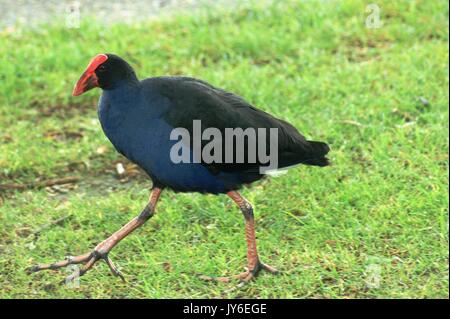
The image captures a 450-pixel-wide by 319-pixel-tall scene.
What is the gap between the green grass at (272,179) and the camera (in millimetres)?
4816

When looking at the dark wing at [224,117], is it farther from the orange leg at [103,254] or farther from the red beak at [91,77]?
the orange leg at [103,254]

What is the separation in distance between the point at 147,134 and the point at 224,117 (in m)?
0.43

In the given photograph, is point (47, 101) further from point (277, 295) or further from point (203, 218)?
point (277, 295)

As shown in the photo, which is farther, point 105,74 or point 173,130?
point 105,74

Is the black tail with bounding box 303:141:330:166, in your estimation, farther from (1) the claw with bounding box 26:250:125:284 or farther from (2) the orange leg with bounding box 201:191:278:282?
(1) the claw with bounding box 26:250:125:284

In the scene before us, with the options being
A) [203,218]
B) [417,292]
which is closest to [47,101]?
[203,218]

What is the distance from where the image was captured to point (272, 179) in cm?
571

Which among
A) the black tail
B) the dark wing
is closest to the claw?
the dark wing

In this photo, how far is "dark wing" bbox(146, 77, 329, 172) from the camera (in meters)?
4.57

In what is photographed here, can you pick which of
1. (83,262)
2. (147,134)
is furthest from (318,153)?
(83,262)

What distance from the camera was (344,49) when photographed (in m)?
7.50

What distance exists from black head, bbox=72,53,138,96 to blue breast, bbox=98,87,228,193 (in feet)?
0.18

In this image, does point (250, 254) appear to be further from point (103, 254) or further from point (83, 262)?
point (83, 262)

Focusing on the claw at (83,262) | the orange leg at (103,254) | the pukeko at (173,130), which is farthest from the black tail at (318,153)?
the claw at (83,262)
